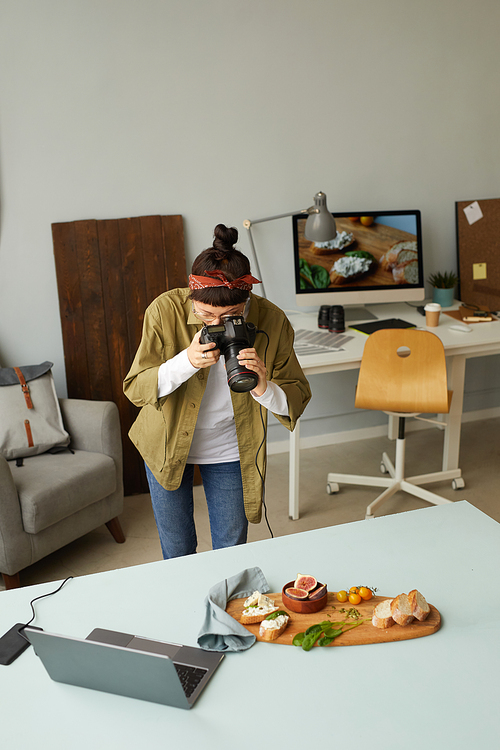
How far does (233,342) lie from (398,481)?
5.83ft

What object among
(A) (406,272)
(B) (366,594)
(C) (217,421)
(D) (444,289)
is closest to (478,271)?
(D) (444,289)

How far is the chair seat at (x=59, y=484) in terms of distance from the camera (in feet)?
7.29

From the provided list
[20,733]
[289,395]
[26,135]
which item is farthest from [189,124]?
[20,733]

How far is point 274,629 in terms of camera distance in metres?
1.09

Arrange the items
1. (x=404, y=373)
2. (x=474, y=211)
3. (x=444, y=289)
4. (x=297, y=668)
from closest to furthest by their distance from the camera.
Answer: (x=297, y=668), (x=404, y=373), (x=444, y=289), (x=474, y=211)

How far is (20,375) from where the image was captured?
2598mm

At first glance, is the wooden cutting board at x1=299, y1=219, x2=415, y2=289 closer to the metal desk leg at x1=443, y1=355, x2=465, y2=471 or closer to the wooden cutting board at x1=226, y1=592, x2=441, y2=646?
the metal desk leg at x1=443, y1=355, x2=465, y2=471

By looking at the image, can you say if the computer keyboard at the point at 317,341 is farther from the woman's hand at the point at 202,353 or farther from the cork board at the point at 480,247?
the woman's hand at the point at 202,353

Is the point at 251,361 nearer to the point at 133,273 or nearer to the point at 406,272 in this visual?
the point at 133,273

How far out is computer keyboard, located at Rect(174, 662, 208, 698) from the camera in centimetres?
98

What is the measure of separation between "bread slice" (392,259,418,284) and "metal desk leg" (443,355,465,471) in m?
0.50

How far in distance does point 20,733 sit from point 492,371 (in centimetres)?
361

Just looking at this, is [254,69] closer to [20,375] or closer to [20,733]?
[20,375]

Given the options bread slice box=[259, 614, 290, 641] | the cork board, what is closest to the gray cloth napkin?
bread slice box=[259, 614, 290, 641]
